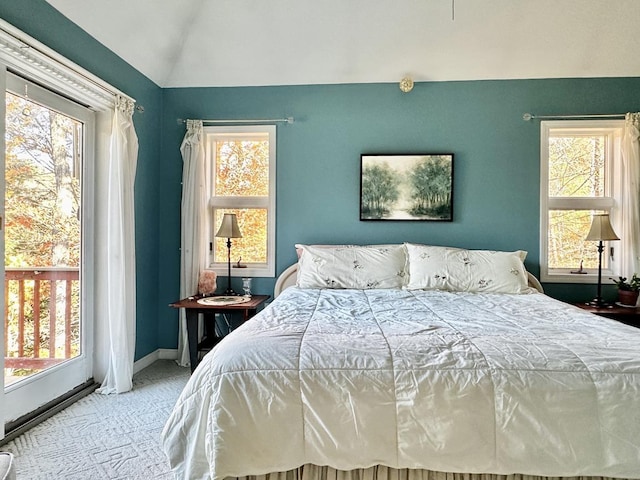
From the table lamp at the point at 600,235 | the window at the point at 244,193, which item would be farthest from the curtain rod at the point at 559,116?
the window at the point at 244,193

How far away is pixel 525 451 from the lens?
1130 millimetres

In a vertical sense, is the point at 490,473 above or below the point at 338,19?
below

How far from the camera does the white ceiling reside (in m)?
2.75

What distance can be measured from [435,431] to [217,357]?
2.59 ft

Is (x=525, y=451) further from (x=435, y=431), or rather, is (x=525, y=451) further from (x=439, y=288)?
(x=439, y=288)

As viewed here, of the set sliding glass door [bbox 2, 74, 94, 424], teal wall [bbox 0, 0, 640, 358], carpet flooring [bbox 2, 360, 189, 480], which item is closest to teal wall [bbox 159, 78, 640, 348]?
teal wall [bbox 0, 0, 640, 358]

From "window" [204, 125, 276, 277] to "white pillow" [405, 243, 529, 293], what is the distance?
1.36 metres

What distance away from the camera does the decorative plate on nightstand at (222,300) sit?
281cm

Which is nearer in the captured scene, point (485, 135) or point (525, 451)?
point (525, 451)

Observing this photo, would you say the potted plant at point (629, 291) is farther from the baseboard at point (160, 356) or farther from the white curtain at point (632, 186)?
the baseboard at point (160, 356)

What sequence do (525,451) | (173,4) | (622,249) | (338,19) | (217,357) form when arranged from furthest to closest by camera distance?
(622,249), (338,19), (173,4), (217,357), (525,451)

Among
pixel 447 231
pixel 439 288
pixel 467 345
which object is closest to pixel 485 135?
pixel 447 231

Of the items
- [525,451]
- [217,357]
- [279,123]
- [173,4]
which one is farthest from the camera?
[279,123]

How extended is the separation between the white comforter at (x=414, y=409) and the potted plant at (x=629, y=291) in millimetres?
1988
